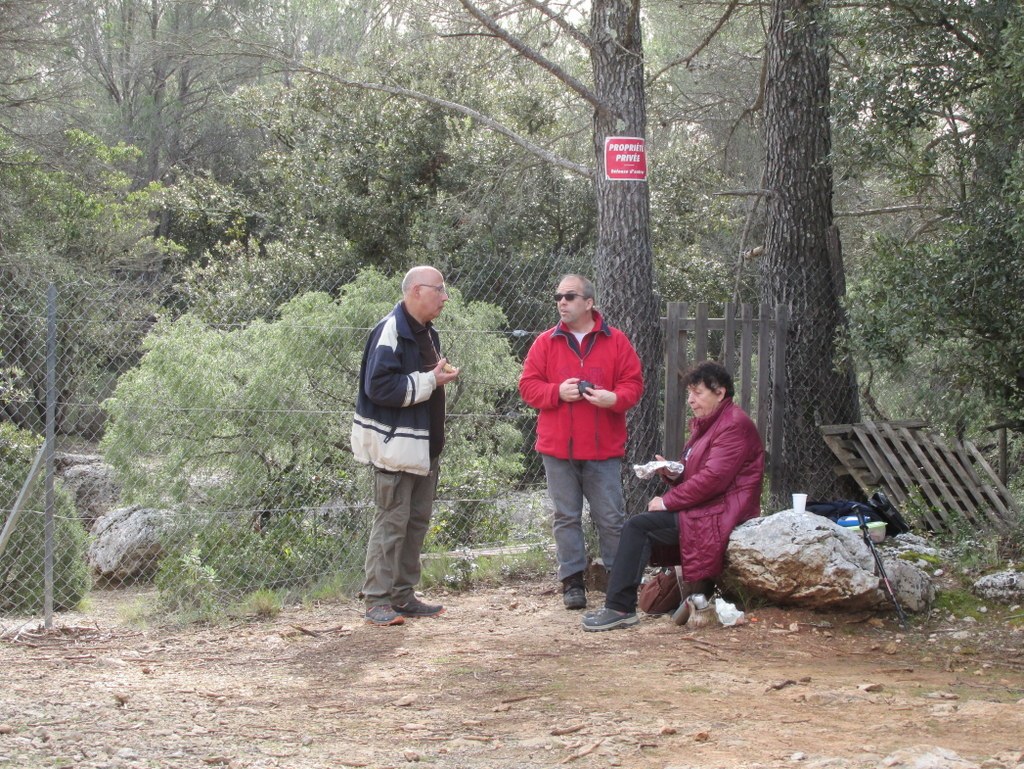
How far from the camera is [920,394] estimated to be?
985 centimetres

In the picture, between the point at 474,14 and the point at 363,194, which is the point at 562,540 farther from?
the point at 363,194

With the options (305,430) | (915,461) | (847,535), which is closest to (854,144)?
(915,461)

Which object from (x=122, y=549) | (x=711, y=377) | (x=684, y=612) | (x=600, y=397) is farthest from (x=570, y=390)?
(x=122, y=549)

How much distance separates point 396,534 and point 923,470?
4.68 meters

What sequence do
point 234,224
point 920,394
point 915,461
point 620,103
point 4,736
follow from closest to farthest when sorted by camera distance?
point 4,736 < point 620,103 < point 915,461 < point 920,394 < point 234,224

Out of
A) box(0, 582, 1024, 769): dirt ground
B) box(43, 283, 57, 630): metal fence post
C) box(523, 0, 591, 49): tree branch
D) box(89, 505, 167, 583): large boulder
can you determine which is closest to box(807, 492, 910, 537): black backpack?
box(0, 582, 1024, 769): dirt ground

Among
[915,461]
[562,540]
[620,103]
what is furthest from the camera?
[915,461]

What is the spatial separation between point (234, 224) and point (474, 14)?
673 inches

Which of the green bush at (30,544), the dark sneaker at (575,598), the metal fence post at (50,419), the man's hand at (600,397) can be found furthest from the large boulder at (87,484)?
the man's hand at (600,397)

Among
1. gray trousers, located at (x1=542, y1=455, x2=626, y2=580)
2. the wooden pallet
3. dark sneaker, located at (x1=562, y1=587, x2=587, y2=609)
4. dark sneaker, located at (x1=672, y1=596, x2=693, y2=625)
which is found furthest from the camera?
the wooden pallet

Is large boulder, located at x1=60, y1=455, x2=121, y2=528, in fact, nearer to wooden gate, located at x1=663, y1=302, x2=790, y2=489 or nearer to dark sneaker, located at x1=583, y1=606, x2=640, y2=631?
wooden gate, located at x1=663, y1=302, x2=790, y2=489

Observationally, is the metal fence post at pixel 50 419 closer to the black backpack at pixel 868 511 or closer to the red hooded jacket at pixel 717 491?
the red hooded jacket at pixel 717 491

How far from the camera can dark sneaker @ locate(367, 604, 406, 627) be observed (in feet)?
19.9

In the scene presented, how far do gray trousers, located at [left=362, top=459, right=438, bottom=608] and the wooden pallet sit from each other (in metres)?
3.82
